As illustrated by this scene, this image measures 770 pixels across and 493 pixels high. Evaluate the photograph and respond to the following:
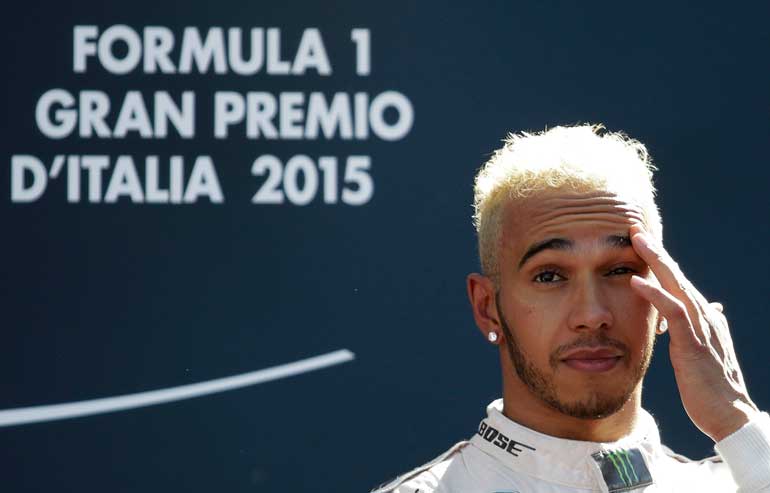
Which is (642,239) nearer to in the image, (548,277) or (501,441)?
(548,277)

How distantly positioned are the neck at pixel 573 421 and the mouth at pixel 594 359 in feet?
0.33

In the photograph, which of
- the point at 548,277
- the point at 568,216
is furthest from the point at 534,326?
the point at 568,216

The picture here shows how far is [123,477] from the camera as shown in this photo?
111 inches

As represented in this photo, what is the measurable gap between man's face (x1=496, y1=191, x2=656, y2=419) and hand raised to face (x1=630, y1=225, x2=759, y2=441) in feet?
0.17

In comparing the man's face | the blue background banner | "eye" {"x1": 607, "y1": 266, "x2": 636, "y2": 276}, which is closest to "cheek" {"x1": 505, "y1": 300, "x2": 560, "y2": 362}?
the man's face

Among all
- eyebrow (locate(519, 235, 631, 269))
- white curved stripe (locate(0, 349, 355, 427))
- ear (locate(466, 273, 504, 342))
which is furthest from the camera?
white curved stripe (locate(0, 349, 355, 427))

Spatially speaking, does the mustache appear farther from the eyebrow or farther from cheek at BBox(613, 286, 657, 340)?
the eyebrow

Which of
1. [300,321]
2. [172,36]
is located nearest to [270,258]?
[300,321]

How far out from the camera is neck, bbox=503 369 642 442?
2.16m

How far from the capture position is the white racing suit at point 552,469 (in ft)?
7.03

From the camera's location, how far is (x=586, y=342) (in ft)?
6.77

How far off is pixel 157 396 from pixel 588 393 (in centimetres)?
108

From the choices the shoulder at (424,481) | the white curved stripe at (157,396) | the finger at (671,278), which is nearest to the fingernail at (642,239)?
the finger at (671,278)

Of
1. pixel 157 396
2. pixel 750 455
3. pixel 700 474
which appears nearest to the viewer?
pixel 750 455
